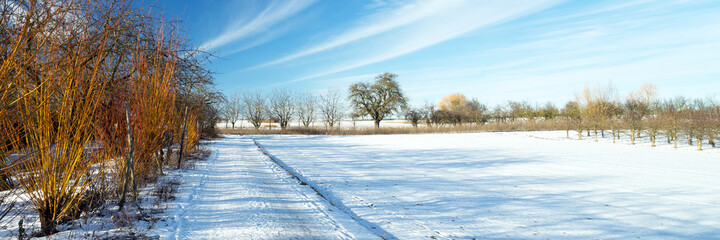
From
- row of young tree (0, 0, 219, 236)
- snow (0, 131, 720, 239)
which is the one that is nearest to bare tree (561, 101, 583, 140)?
snow (0, 131, 720, 239)

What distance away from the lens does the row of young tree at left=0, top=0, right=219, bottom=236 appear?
2.60m

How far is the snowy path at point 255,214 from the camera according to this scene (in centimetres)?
342

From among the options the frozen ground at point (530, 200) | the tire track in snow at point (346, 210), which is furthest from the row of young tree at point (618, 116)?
the tire track in snow at point (346, 210)

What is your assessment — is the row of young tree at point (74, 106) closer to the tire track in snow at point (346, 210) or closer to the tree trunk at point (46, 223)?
the tree trunk at point (46, 223)

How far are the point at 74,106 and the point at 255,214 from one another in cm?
233

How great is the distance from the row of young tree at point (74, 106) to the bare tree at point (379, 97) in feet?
127

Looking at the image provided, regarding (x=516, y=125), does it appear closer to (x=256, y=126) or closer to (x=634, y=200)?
(x=634, y=200)

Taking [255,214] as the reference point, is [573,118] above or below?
above

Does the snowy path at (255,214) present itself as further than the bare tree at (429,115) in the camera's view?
No

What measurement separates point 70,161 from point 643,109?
126 ft

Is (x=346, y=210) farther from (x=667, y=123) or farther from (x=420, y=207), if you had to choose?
(x=667, y=123)

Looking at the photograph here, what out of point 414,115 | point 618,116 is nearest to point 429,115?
point 414,115

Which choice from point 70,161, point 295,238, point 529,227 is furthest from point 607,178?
point 70,161

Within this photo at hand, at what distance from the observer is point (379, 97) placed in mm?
46562
